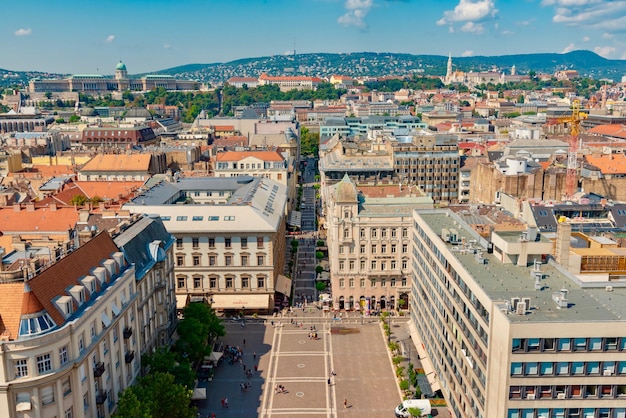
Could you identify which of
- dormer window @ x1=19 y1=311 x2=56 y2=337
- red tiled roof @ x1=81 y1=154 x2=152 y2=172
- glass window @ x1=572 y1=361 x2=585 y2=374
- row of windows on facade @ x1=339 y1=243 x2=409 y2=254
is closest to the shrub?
row of windows on facade @ x1=339 y1=243 x2=409 y2=254

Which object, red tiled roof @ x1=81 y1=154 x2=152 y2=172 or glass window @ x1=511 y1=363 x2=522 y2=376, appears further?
red tiled roof @ x1=81 y1=154 x2=152 y2=172

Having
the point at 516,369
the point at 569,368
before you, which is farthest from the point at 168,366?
the point at 569,368

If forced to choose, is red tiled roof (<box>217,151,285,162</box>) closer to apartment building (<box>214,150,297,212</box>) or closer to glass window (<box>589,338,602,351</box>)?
apartment building (<box>214,150,297,212</box>)

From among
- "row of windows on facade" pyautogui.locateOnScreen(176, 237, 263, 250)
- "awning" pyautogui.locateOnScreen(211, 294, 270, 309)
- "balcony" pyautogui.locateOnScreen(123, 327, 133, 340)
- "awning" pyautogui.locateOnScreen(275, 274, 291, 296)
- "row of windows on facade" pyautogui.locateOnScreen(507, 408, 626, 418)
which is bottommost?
"awning" pyautogui.locateOnScreen(211, 294, 270, 309)

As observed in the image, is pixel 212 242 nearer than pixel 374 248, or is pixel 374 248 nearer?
pixel 212 242

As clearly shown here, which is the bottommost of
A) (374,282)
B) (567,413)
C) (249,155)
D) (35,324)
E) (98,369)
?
(374,282)

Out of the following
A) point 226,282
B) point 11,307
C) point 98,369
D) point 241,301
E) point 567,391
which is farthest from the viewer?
point 241,301

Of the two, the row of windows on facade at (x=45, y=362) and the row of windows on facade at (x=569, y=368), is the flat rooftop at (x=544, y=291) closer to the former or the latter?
the row of windows on facade at (x=569, y=368)

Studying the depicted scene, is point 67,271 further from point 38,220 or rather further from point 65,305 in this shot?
point 38,220
